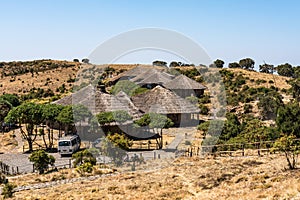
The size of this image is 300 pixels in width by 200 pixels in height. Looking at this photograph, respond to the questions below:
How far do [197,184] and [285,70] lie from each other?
7081cm

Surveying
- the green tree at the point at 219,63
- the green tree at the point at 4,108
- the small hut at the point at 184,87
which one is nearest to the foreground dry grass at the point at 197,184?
the green tree at the point at 4,108

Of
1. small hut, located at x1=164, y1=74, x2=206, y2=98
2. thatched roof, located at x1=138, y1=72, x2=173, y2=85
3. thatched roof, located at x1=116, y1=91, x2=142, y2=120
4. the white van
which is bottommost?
the white van

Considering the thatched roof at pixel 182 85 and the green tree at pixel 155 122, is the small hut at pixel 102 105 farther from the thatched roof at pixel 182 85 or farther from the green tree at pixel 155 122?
the thatched roof at pixel 182 85

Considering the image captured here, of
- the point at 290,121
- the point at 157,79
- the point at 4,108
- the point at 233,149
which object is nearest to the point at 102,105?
the point at 233,149

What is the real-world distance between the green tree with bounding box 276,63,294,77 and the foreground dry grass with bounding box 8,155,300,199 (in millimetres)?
64641

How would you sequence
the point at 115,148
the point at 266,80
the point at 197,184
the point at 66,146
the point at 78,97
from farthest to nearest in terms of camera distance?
the point at 266,80 → the point at 78,97 → the point at 66,146 → the point at 115,148 → the point at 197,184

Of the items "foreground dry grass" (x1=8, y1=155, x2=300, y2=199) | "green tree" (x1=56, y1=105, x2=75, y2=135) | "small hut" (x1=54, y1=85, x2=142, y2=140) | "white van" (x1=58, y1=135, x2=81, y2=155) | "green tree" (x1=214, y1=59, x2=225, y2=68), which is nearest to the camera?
"foreground dry grass" (x1=8, y1=155, x2=300, y2=199)

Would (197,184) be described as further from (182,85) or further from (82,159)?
(182,85)

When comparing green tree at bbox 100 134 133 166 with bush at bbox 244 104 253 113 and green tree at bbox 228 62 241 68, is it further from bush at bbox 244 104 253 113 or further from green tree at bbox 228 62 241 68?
green tree at bbox 228 62 241 68

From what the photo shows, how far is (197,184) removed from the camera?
18.6 metres

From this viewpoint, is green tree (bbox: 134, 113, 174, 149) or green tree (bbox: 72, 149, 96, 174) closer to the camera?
green tree (bbox: 72, 149, 96, 174)

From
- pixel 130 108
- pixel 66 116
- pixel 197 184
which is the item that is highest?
pixel 130 108

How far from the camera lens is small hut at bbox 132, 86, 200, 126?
119ft

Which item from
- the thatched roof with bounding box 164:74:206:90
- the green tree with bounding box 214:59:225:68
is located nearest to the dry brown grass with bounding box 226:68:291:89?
the green tree with bounding box 214:59:225:68
